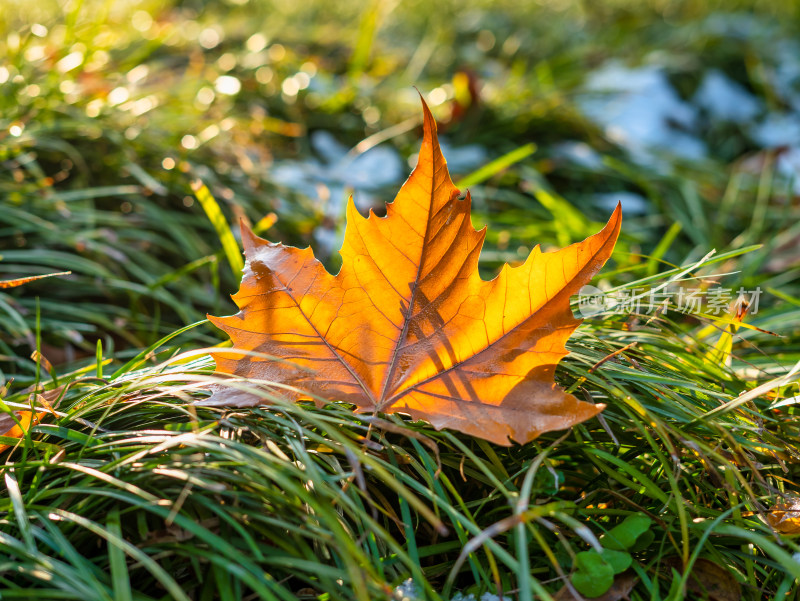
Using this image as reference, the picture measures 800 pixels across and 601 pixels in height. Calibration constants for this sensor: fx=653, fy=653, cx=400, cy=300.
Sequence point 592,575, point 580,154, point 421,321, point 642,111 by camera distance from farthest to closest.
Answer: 1. point 642,111
2. point 580,154
3. point 421,321
4. point 592,575

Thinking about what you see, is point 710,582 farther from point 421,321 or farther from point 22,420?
point 22,420

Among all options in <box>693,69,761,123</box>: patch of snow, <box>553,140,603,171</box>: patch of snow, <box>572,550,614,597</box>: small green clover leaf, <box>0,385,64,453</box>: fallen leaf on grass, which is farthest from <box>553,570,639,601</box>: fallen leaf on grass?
<box>693,69,761,123</box>: patch of snow

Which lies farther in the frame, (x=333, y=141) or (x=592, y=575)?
(x=333, y=141)

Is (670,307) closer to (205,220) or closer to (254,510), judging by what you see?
(254,510)

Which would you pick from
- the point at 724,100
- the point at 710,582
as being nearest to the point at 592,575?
the point at 710,582

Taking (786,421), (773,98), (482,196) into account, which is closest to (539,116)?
(482,196)

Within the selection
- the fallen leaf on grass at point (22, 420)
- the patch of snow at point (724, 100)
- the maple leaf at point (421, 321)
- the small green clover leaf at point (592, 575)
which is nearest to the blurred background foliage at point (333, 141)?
the patch of snow at point (724, 100)
